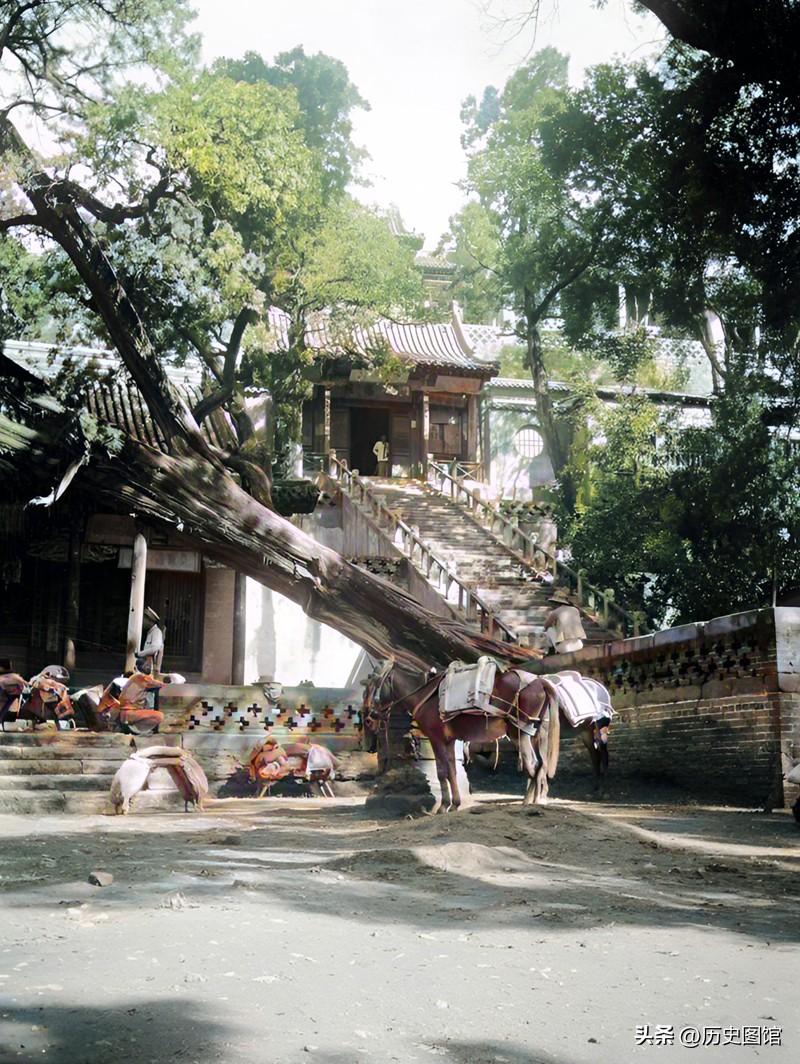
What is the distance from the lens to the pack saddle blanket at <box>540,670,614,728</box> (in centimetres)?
1131

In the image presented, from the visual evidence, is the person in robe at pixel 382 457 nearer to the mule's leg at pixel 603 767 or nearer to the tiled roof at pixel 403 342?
the tiled roof at pixel 403 342

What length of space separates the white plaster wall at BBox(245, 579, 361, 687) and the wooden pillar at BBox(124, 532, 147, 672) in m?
4.39

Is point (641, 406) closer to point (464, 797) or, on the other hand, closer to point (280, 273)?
point (280, 273)

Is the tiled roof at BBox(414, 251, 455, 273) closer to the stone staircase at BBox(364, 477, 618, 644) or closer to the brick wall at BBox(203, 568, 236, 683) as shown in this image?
the stone staircase at BBox(364, 477, 618, 644)

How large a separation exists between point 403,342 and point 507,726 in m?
22.2

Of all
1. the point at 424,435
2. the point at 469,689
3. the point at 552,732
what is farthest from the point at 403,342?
the point at 469,689

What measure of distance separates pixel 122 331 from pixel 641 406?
45.7 feet

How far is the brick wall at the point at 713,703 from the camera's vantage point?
11016mm

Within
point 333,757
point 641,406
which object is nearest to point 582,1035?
point 333,757

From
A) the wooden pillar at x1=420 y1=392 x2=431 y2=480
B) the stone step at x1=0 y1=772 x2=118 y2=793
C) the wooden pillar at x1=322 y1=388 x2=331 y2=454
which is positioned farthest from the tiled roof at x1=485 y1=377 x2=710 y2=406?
the stone step at x1=0 y1=772 x2=118 y2=793

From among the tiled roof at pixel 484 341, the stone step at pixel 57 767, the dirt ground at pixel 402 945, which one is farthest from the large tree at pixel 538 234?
the dirt ground at pixel 402 945

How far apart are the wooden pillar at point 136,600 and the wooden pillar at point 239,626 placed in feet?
8.33

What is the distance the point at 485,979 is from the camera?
446 centimetres

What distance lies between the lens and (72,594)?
20.0m
